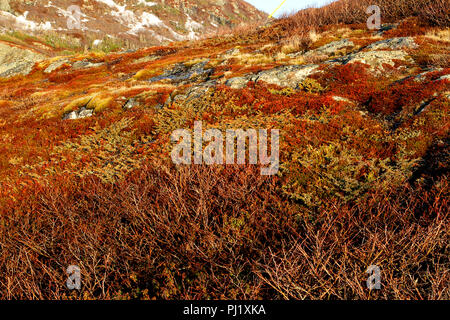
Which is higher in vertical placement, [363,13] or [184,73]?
[363,13]

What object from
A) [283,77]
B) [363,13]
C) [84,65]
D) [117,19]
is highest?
[117,19]

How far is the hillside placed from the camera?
331 cm

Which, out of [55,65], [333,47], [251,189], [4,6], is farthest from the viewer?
[4,6]

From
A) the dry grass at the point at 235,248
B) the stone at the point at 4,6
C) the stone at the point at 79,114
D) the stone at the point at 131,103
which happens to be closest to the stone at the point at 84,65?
the stone at the point at 79,114

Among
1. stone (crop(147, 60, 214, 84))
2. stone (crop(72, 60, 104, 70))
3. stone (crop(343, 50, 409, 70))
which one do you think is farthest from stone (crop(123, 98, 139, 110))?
stone (crop(72, 60, 104, 70))

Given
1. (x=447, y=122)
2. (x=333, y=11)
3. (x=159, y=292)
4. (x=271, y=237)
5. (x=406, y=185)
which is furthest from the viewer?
(x=333, y=11)

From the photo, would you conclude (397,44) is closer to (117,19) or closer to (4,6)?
(4,6)

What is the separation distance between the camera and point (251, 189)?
543 cm

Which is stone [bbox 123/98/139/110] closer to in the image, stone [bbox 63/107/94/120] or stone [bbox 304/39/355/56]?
stone [bbox 63/107/94/120]

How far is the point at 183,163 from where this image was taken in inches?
300

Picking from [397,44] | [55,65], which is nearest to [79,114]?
[397,44]

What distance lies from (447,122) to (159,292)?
9.07 meters

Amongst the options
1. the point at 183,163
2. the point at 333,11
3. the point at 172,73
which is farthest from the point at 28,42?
the point at 183,163
